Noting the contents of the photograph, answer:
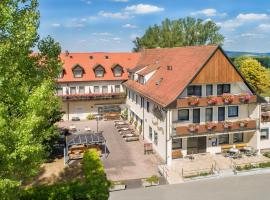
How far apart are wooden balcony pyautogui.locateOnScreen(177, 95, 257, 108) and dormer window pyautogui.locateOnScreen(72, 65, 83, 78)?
23.4 metres

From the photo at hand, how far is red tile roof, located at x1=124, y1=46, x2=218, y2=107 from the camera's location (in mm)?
31828

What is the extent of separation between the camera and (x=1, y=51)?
1316cm

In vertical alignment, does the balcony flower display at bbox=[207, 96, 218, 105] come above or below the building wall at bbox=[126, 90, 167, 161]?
above

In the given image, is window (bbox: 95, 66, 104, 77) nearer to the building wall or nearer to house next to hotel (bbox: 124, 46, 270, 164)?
the building wall

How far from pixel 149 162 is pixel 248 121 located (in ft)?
36.4

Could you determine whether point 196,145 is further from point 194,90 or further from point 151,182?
point 151,182

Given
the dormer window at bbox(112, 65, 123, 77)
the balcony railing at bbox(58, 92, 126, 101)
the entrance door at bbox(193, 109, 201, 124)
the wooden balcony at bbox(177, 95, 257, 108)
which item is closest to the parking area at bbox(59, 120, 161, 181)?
the entrance door at bbox(193, 109, 201, 124)

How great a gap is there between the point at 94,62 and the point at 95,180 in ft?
104

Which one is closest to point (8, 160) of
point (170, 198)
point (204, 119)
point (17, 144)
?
point (17, 144)

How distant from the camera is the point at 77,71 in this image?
164ft

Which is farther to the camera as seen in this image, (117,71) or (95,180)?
(117,71)

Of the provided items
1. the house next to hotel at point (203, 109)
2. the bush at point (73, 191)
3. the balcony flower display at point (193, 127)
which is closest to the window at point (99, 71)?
the house next to hotel at point (203, 109)

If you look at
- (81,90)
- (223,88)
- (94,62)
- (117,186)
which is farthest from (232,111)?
(94,62)

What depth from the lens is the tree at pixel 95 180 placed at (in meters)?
22.6
